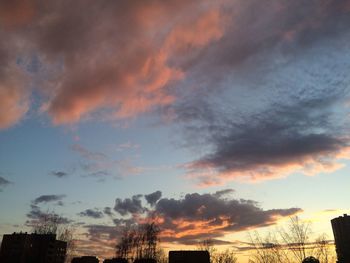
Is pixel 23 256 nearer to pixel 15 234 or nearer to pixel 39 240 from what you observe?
pixel 39 240

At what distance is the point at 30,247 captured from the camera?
155m

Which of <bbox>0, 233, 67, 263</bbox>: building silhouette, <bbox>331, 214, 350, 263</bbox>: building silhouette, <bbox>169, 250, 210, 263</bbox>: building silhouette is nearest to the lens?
<bbox>169, 250, 210, 263</bbox>: building silhouette

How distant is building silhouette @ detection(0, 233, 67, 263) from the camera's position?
145000mm

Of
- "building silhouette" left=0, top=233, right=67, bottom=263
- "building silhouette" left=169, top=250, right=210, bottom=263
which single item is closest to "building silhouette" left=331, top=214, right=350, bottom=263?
"building silhouette" left=169, top=250, right=210, bottom=263

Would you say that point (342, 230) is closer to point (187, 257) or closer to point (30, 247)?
point (187, 257)

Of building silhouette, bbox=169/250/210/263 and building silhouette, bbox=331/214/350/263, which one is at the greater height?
building silhouette, bbox=331/214/350/263

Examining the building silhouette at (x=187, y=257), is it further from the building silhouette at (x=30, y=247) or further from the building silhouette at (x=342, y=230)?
the building silhouette at (x=30, y=247)

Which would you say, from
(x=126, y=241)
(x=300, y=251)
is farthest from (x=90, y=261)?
(x=300, y=251)

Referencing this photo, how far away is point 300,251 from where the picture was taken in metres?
33.6

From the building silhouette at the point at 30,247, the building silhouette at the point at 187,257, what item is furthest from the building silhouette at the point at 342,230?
the building silhouette at the point at 30,247

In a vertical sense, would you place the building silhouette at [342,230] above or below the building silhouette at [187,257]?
above

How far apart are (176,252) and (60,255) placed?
478 feet

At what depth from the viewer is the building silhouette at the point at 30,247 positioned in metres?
145

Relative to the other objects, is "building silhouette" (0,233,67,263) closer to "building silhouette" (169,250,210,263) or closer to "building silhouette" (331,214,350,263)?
"building silhouette" (169,250,210,263)
